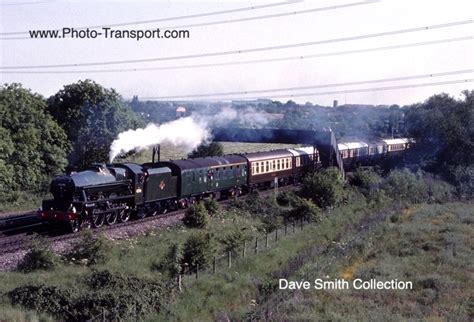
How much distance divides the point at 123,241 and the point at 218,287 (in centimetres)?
668

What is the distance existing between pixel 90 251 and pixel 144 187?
8.47 m

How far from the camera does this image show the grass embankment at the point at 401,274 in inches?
718

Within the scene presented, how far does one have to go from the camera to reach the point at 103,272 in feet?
64.4

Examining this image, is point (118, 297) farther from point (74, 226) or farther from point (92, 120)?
point (92, 120)

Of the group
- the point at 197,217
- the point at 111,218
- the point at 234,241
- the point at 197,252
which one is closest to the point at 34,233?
the point at 111,218

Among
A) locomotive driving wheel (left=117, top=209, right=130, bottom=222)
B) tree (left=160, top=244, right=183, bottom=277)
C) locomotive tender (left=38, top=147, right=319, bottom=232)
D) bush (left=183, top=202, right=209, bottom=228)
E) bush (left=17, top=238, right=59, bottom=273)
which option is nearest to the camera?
bush (left=17, top=238, right=59, bottom=273)

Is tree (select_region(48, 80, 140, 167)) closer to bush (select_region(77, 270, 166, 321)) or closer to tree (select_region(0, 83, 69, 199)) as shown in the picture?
tree (select_region(0, 83, 69, 199))

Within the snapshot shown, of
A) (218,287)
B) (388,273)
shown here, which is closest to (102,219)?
(218,287)

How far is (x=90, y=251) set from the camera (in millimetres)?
22438

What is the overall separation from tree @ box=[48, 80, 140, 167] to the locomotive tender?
37.4ft

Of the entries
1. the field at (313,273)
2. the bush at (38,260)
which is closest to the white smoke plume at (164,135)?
A: the field at (313,273)

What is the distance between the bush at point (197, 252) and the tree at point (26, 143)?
732 inches

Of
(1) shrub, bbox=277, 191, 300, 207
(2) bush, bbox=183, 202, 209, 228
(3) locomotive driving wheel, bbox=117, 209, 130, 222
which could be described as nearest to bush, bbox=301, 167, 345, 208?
(1) shrub, bbox=277, 191, 300, 207

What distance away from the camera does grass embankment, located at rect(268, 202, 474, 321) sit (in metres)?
18.2
